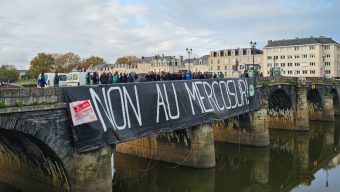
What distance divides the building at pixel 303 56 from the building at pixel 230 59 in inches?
183

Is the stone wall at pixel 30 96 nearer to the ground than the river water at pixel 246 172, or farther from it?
farther from it

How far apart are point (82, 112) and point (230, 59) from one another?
88039mm

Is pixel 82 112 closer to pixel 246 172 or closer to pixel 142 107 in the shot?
pixel 142 107

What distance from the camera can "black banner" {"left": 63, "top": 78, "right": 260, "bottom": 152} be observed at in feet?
56.5

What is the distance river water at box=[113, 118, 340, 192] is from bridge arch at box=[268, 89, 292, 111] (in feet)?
23.2

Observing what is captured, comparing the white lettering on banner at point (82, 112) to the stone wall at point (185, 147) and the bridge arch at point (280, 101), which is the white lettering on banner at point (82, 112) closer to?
the stone wall at point (185, 147)

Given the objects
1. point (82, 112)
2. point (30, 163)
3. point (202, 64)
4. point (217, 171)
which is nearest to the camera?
point (82, 112)

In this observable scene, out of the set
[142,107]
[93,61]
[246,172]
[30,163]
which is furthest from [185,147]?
[93,61]

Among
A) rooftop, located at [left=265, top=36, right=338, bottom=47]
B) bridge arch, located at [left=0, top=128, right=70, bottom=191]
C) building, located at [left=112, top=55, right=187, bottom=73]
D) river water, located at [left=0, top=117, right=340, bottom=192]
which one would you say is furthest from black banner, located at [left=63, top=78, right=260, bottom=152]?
building, located at [left=112, top=55, right=187, bottom=73]

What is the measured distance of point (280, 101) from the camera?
147 ft

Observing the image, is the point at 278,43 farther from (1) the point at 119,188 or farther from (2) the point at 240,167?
(1) the point at 119,188

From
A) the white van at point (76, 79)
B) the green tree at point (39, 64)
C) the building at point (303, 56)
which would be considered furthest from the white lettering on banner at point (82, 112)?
the building at point (303, 56)

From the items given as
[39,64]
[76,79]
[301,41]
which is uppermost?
[301,41]

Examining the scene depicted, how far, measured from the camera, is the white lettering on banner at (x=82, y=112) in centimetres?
1678
